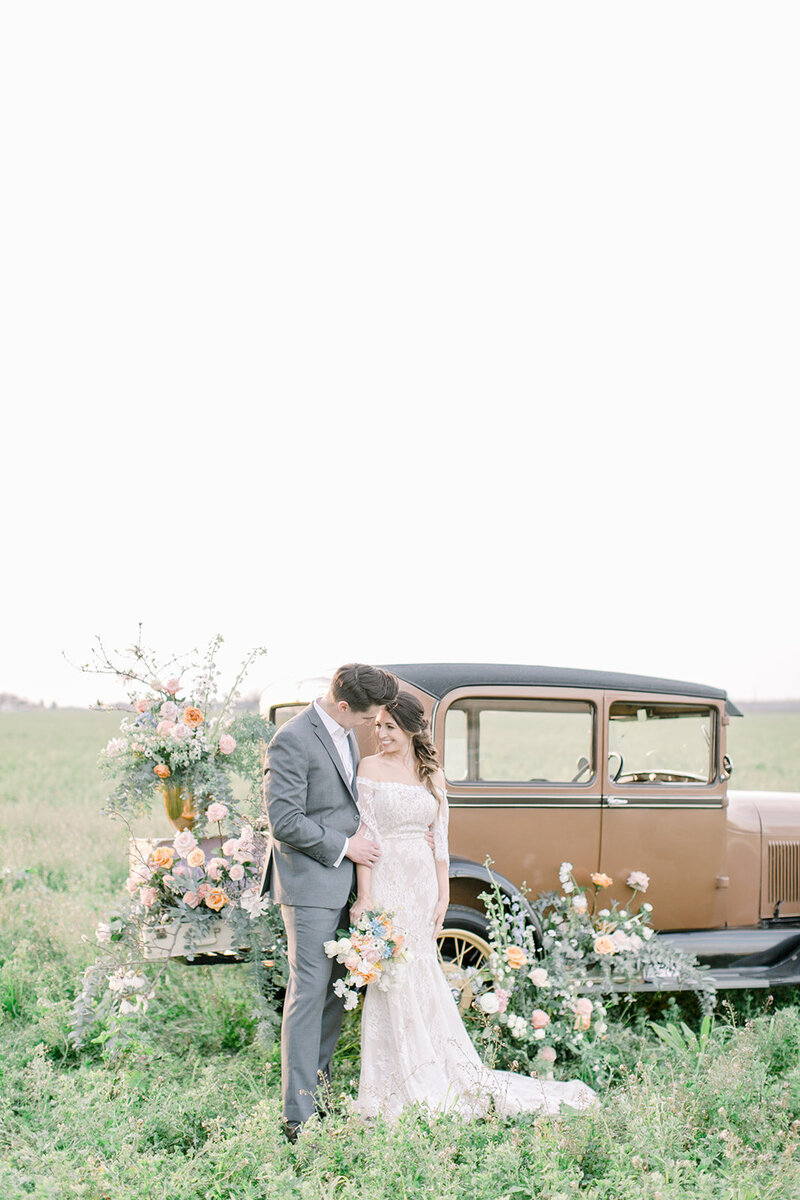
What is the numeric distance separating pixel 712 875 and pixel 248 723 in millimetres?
3440

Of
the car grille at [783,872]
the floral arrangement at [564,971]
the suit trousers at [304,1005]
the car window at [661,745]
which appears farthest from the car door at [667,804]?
the suit trousers at [304,1005]

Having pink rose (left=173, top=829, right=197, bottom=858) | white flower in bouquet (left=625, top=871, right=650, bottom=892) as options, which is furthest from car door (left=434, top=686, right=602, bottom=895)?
pink rose (left=173, top=829, right=197, bottom=858)

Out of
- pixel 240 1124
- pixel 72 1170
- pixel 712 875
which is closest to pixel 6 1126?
pixel 72 1170

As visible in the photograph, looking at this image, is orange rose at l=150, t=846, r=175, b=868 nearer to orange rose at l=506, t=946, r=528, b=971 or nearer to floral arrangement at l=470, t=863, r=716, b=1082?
floral arrangement at l=470, t=863, r=716, b=1082

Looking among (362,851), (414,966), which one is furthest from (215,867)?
(414,966)

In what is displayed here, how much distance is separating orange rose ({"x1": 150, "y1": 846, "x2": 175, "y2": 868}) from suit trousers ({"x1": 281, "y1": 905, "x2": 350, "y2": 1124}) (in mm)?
1189

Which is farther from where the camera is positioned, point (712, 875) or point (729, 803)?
point (729, 803)

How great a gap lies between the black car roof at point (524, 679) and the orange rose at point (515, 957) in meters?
1.50

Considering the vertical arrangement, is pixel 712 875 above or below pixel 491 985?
above

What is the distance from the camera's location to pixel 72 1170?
400 cm

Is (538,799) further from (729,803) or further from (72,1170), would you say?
(72,1170)

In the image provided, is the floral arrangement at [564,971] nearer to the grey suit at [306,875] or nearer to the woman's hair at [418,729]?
the woman's hair at [418,729]

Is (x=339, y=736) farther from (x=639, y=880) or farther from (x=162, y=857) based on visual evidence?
(x=639, y=880)

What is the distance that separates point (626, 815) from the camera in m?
6.32
